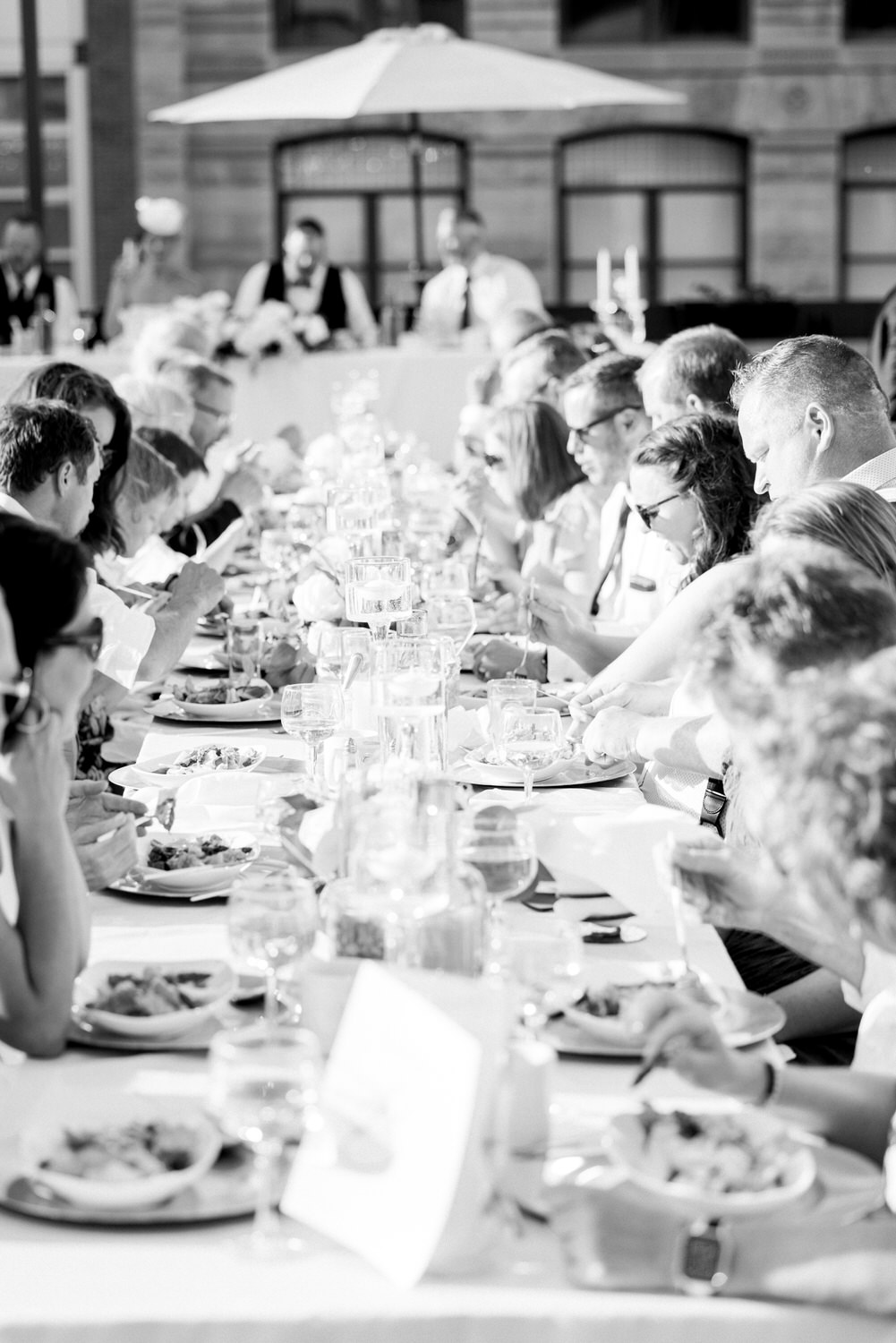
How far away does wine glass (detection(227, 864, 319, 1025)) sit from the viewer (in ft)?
5.75

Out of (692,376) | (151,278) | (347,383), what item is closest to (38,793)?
(692,376)

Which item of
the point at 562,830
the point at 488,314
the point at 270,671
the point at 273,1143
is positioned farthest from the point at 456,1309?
the point at 488,314

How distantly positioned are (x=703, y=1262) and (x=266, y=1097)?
0.34 metres

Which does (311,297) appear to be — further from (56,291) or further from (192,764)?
(192,764)

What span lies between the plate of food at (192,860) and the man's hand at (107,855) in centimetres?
4

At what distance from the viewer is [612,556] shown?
4.80 meters

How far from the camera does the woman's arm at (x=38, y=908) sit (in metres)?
1.79

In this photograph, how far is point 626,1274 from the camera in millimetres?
1392

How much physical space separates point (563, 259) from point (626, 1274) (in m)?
17.2

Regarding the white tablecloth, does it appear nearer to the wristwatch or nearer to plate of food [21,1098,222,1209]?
plate of food [21,1098,222,1209]

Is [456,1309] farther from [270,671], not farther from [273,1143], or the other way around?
[270,671]

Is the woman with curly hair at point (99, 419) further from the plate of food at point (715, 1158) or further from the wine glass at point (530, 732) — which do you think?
the plate of food at point (715, 1158)

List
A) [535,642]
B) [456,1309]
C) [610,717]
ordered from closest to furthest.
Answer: [456,1309] < [610,717] < [535,642]

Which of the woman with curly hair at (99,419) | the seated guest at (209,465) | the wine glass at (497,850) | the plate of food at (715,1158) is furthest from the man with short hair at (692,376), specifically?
the plate of food at (715,1158)
